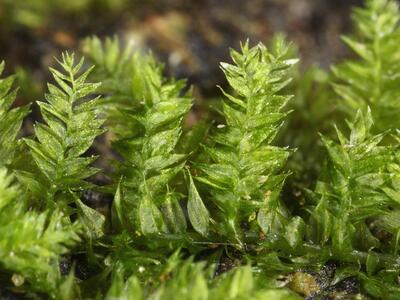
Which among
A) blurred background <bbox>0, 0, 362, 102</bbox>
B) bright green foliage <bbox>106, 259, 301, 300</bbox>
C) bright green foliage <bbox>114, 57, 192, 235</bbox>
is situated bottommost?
bright green foliage <bbox>106, 259, 301, 300</bbox>

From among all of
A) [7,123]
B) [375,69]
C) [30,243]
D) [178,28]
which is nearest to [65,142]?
[7,123]

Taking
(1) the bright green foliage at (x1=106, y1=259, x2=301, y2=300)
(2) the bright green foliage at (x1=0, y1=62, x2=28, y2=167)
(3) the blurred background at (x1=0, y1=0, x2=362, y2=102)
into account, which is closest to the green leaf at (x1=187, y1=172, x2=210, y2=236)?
(1) the bright green foliage at (x1=106, y1=259, x2=301, y2=300)

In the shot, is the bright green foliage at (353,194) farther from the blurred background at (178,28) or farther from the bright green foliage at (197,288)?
the blurred background at (178,28)

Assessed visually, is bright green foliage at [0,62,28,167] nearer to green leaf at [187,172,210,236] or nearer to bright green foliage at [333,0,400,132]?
green leaf at [187,172,210,236]

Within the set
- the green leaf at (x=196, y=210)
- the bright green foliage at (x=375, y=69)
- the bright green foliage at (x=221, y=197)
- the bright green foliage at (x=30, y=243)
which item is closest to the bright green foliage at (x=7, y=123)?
the bright green foliage at (x=221, y=197)

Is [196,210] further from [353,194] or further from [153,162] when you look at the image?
[353,194]

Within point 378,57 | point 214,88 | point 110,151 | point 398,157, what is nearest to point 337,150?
point 398,157

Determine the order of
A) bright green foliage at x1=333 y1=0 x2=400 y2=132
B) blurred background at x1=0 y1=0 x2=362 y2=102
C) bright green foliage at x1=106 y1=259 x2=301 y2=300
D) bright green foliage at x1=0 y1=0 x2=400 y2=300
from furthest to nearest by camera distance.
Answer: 1. blurred background at x1=0 y1=0 x2=362 y2=102
2. bright green foliage at x1=333 y1=0 x2=400 y2=132
3. bright green foliage at x1=0 y1=0 x2=400 y2=300
4. bright green foliage at x1=106 y1=259 x2=301 y2=300

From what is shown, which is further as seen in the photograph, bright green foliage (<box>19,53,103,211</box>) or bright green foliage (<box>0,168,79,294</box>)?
bright green foliage (<box>19,53,103,211</box>)
